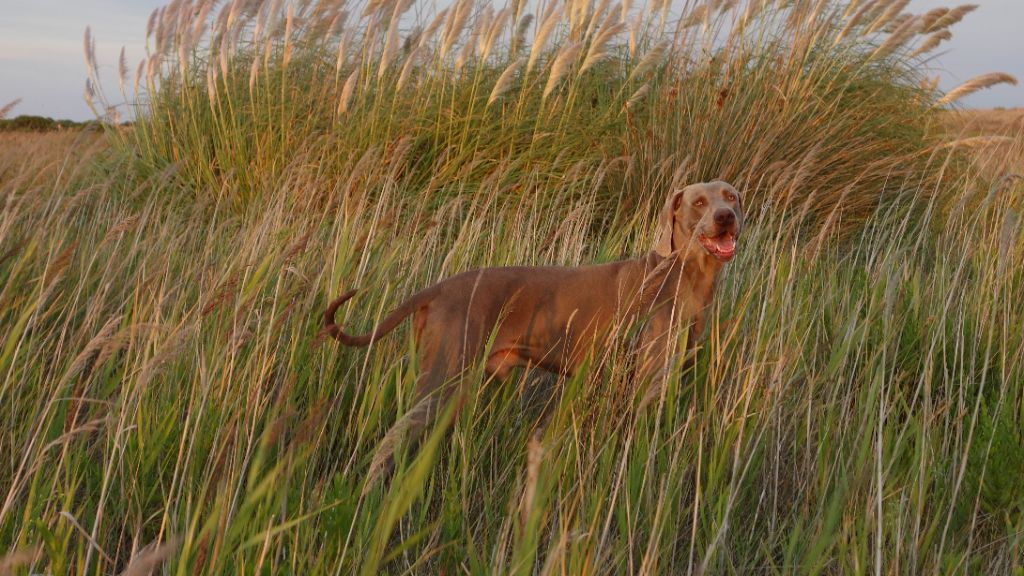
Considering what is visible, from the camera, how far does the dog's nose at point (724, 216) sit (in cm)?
308

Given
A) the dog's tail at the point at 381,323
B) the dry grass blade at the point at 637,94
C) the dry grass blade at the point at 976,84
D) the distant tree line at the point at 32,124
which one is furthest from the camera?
the distant tree line at the point at 32,124

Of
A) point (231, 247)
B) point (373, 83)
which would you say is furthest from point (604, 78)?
point (231, 247)

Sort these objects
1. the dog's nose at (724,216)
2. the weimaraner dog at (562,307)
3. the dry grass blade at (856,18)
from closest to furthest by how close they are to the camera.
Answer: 1. the weimaraner dog at (562,307)
2. the dog's nose at (724,216)
3. the dry grass blade at (856,18)

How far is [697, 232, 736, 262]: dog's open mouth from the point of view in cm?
309

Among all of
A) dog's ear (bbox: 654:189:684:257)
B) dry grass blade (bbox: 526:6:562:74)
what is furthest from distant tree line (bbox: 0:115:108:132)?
dog's ear (bbox: 654:189:684:257)

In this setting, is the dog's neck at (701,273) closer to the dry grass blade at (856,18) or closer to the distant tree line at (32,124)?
the dry grass blade at (856,18)

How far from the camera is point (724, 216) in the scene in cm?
309

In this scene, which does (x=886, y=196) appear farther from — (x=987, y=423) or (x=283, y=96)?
(x=283, y=96)

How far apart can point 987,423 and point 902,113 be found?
4054 millimetres

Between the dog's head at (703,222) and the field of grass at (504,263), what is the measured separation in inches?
8.6

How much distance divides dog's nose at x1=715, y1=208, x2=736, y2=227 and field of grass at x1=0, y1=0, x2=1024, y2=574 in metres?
0.24

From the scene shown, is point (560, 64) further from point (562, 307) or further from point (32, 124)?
point (32, 124)

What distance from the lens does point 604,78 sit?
6.02m

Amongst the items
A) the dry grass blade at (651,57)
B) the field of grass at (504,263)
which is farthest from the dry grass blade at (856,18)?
the dry grass blade at (651,57)
